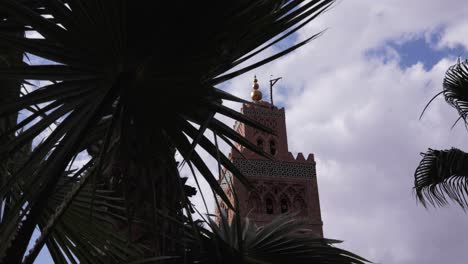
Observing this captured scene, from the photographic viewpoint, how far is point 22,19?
195 cm

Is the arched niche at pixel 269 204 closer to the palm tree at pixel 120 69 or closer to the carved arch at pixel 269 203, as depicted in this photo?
the carved arch at pixel 269 203

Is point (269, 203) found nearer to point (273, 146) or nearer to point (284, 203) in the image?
point (284, 203)

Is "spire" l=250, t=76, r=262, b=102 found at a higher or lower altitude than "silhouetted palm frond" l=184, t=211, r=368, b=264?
higher

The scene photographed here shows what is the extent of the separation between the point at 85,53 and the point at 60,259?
101 centimetres

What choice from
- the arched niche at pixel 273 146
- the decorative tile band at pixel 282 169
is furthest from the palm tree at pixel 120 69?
the arched niche at pixel 273 146

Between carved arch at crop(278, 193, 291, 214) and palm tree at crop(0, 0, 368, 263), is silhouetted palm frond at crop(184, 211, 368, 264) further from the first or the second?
Answer: carved arch at crop(278, 193, 291, 214)

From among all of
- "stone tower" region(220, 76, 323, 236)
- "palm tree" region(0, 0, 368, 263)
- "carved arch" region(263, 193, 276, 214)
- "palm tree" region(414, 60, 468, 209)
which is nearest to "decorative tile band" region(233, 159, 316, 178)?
"stone tower" region(220, 76, 323, 236)

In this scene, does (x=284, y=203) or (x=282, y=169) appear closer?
(x=284, y=203)

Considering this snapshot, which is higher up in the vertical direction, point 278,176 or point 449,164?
point 278,176

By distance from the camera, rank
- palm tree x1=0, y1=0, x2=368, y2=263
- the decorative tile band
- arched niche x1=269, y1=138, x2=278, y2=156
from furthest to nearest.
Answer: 1. arched niche x1=269, y1=138, x2=278, y2=156
2. the decorative tile band
3. palm tree x1=0, y1=0, x2=368, y2=263

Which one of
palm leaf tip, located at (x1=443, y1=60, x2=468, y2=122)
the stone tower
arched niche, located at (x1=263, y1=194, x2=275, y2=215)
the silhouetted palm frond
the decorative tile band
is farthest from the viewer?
the decorative tile band

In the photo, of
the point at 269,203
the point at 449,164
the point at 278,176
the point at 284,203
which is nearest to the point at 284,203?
the point at 284,203

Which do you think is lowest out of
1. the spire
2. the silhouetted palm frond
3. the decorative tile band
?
the silhouetted palm frond

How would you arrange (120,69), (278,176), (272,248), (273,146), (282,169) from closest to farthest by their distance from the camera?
(120,69), (272,248), (278,176), (282,169), (273,146)
